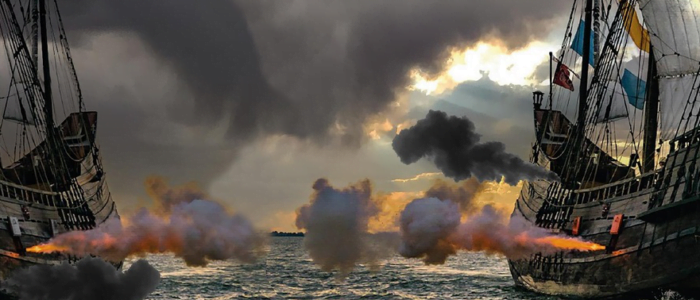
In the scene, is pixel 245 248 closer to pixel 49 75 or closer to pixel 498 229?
pixel 498 229

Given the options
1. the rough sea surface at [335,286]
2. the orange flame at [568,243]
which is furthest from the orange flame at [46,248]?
the orange flame at [568,243]

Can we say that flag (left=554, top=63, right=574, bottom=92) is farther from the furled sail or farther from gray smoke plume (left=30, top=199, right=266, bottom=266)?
gray smoke plume (left=30, top=199, right=266, bottom=266)

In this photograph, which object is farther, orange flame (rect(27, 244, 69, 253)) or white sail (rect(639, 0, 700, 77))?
white sail (rect(639, 0, 700, 77))

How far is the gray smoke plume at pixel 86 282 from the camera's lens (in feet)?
112

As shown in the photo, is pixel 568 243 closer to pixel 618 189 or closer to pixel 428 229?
pixel 618 189

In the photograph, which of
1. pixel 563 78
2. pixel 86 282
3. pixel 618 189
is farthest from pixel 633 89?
pixel 86 282

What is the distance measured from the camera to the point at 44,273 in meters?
35.1

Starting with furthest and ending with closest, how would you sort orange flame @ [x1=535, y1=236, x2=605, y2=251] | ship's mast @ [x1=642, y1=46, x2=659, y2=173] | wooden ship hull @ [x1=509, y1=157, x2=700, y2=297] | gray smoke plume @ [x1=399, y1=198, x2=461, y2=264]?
ship's mast @ [x1=642, y1=46, x2=659, y2=173] < orange flame @ [x1=535, y1=236, x2=605, y2=251] < gray smoke plume @ [x1=399, y1=198, x2=461, y2=264] < wooden ship hull @ [x1=509, y1=157, x2=700, y2=297]

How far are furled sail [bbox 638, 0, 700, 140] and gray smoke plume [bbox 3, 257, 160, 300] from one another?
3903 centimetres

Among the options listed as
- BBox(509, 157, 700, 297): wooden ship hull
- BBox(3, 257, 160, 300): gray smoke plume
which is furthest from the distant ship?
BBox(3, 257, 160, 300): gray smoke plume

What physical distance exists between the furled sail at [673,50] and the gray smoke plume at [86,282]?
3903 cm

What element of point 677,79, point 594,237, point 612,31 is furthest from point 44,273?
point 677,79

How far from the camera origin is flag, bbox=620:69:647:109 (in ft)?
224

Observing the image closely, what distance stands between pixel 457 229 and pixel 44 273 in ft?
66.9
